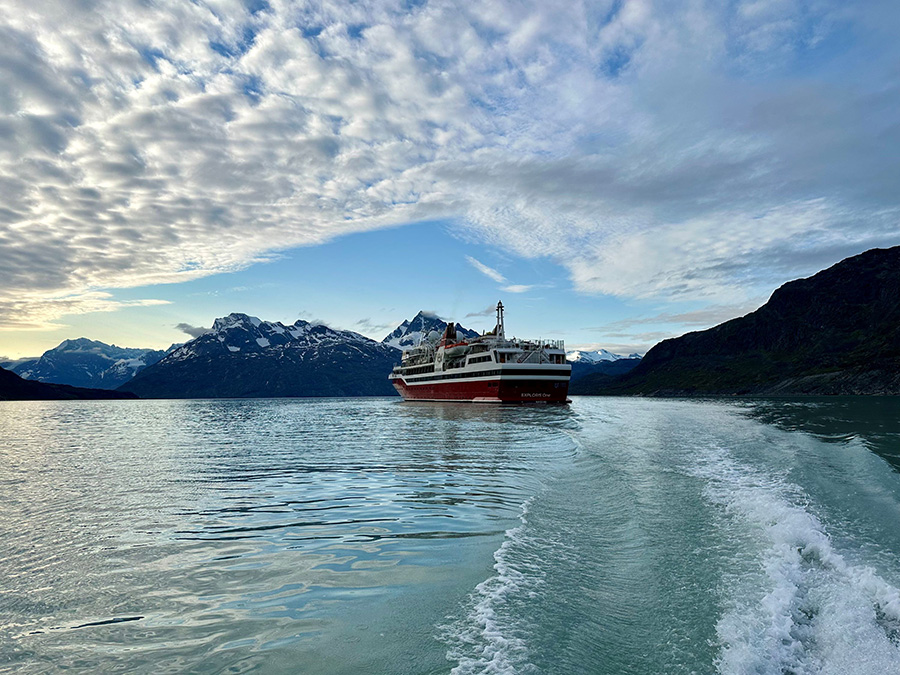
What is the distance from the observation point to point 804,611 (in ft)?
26.3

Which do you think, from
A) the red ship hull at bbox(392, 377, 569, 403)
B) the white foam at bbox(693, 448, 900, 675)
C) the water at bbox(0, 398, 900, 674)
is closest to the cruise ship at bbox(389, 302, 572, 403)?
the red ship hull at bbox(392, 377, 569, 403)

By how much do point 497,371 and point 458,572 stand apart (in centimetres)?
7850

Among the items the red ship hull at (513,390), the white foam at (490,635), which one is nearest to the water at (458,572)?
the white foam at (490,635)

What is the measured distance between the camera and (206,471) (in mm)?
24047

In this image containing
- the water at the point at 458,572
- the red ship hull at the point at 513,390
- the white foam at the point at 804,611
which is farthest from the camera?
the red ship hull at the point at 513,390

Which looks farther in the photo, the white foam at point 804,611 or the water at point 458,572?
the water at point 458,572

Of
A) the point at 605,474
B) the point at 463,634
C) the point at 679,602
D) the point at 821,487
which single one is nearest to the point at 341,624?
the point at 463,634

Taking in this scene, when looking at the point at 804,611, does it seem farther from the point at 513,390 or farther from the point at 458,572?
the point at 513,390

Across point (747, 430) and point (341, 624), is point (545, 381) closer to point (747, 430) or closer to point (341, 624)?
point (747, 430)

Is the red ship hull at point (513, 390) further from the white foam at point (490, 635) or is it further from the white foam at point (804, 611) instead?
the white foam at point (490, 635)

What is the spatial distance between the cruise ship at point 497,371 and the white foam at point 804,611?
74.7m

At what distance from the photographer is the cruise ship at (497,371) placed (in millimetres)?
87562

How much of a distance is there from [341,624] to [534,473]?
1571 cm

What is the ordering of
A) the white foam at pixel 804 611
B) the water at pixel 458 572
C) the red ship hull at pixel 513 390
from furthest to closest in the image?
the red ship hull at pixel 513 390 < the water at pixel 458 572 < the white foam at pixel 804 611
